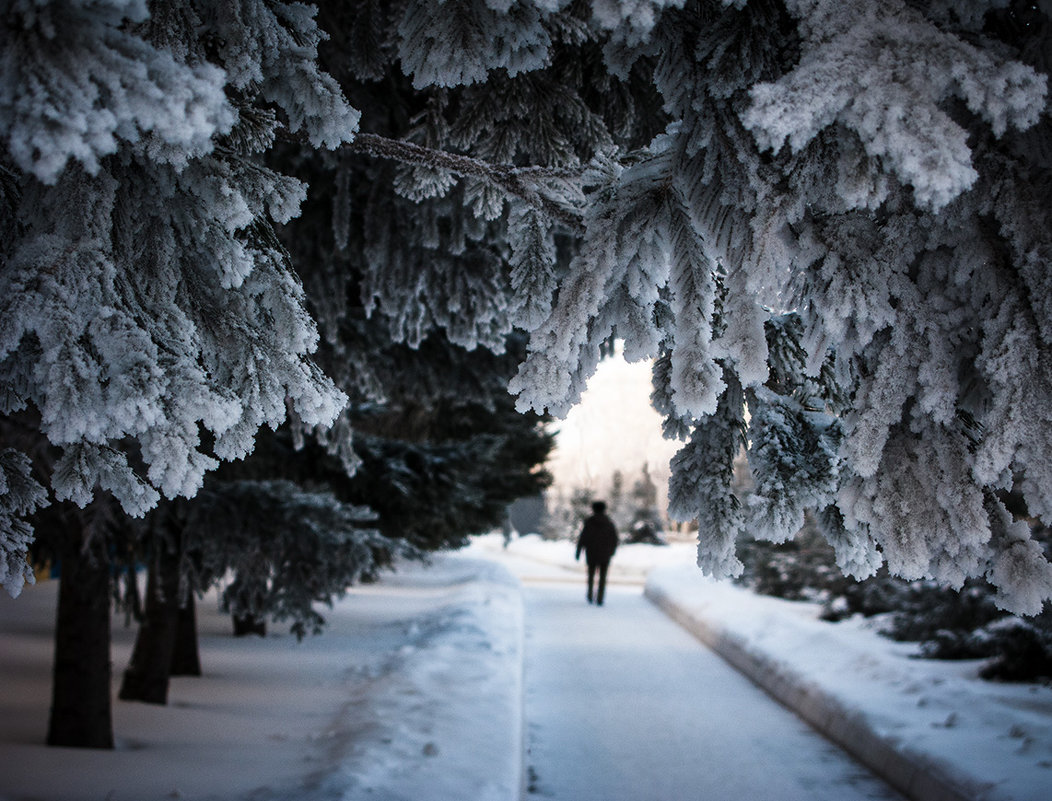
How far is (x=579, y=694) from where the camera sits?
7754mm

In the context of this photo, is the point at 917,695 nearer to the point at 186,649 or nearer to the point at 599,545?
the point at 186,649

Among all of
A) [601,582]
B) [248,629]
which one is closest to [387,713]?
→ [248,629]

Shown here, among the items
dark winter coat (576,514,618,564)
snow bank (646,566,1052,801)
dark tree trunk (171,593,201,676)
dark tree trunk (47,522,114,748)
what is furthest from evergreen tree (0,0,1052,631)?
dark winter coat (576,514,618,564)

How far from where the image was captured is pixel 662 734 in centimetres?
643

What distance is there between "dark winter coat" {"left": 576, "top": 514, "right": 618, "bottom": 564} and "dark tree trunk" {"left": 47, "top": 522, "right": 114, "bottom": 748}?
32.3 feet

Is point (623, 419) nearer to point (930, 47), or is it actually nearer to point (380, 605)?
point (380, 605)

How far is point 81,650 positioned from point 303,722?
71.2 inches

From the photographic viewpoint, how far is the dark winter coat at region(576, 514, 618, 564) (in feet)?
48.4

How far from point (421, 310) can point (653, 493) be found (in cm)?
4210

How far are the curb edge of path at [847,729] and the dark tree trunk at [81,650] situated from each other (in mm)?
5440

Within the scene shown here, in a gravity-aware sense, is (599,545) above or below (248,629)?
above

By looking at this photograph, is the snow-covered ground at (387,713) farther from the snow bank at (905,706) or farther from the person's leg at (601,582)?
the person's leg at (601,582)

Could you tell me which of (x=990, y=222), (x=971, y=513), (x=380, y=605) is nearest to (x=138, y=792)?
(x=971, y=513)

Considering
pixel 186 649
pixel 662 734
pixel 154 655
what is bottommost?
pixel 662 734
